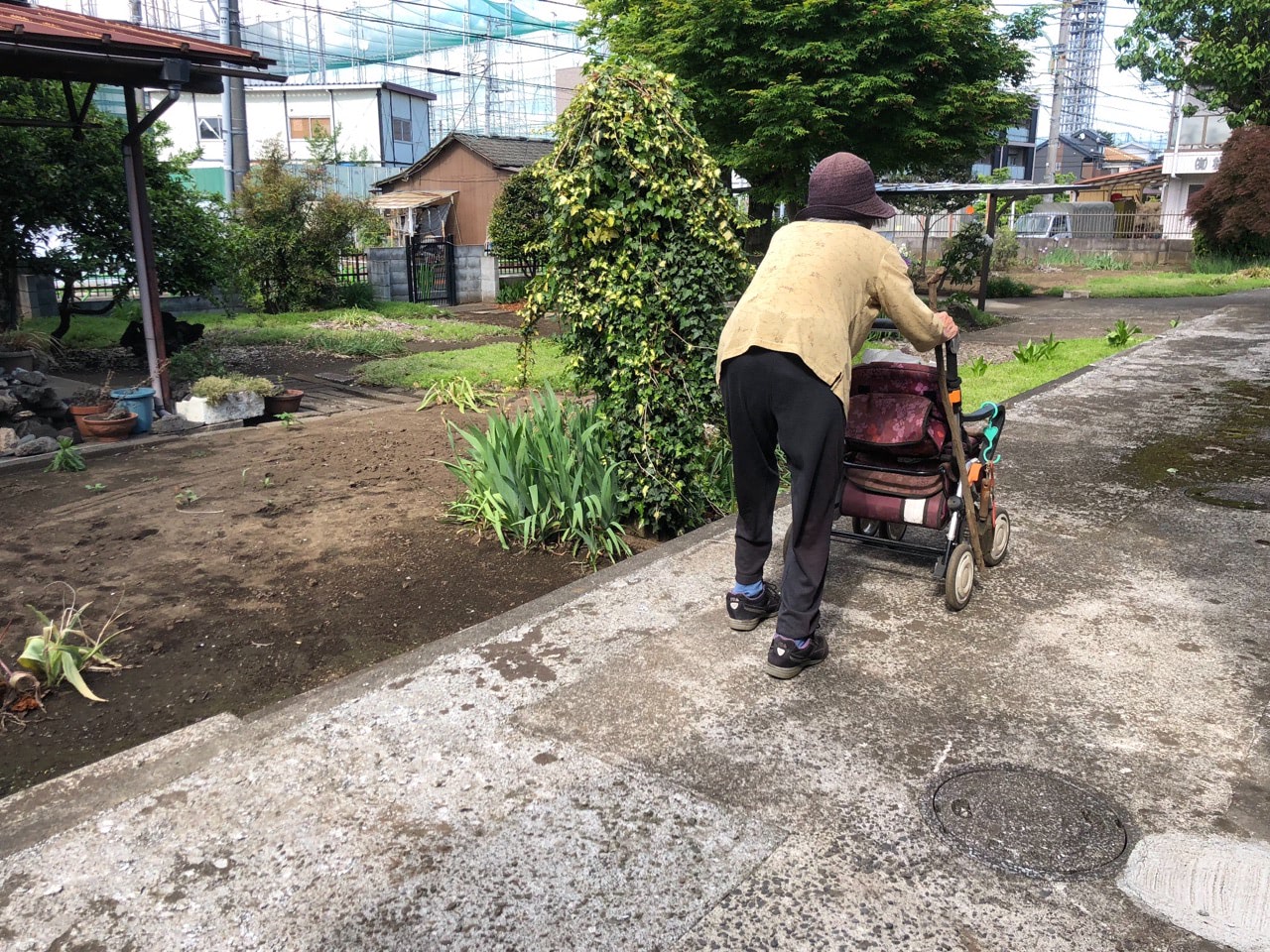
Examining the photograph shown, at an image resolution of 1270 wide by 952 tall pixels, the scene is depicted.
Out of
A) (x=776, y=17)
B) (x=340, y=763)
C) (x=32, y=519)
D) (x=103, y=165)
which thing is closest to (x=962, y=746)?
(x=340, y=763)

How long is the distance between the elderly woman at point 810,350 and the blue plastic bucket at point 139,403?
6.62 meters

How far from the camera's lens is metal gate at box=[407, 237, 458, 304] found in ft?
69.7

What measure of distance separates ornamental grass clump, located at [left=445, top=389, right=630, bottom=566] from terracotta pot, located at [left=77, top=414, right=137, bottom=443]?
4156 millimetres

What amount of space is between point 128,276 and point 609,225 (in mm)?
9553

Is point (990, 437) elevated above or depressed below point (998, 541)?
above

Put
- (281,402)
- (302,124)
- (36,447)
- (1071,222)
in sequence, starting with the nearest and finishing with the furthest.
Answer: (36,447) < (281,402) < (1071,222) < (302,124)

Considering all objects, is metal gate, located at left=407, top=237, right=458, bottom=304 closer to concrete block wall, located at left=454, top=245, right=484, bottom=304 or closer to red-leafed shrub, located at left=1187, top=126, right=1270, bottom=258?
concrete block wall, located at left=454, top=245, right=484, bottom=304

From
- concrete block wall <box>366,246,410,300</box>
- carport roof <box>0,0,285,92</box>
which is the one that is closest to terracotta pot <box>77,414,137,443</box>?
carport roof <box>0,0,285,92</box>

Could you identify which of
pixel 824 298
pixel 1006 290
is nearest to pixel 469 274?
pixel 1006 290

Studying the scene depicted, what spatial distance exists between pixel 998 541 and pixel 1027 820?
2080 mm

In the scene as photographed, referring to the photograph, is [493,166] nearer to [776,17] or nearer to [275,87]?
[275,87]

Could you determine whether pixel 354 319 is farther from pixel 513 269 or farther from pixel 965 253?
pixel 965 253

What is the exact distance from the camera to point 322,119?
124 ft

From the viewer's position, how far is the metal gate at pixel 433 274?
2123 centimetres
